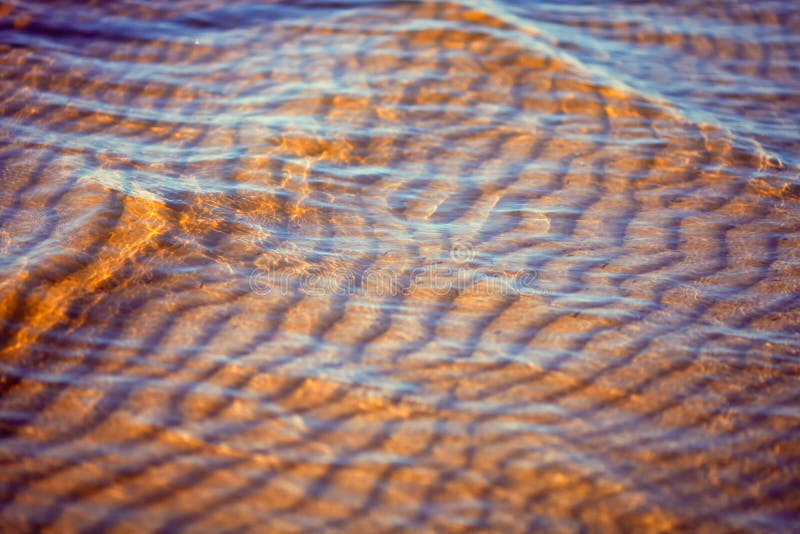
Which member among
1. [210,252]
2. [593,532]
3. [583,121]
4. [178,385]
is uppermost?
[583,121]

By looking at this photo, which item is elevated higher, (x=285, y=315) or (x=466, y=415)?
(x=285, y=315)

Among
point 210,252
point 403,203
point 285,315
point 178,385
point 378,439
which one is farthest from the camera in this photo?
point 403,203

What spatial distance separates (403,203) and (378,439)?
1.56 m

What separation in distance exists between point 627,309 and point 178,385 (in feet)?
5.95

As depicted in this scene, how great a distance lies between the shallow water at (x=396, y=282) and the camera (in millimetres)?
2160

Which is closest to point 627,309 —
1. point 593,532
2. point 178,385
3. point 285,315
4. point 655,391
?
point 655,391

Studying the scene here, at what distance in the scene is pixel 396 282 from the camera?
Answer: 3021 mm

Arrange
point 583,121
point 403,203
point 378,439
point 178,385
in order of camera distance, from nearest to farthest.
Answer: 1. point 378,439
2. point 178,385
3. point 403,203
4. point 583,121

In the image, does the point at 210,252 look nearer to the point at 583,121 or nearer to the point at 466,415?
the point at 466,415

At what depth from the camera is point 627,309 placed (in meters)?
2.88

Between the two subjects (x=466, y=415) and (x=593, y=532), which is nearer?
(x=593, y=532)

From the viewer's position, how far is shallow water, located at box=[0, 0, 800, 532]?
216cm

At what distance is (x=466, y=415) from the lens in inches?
94.4

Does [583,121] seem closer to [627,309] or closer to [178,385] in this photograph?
[627,309]
